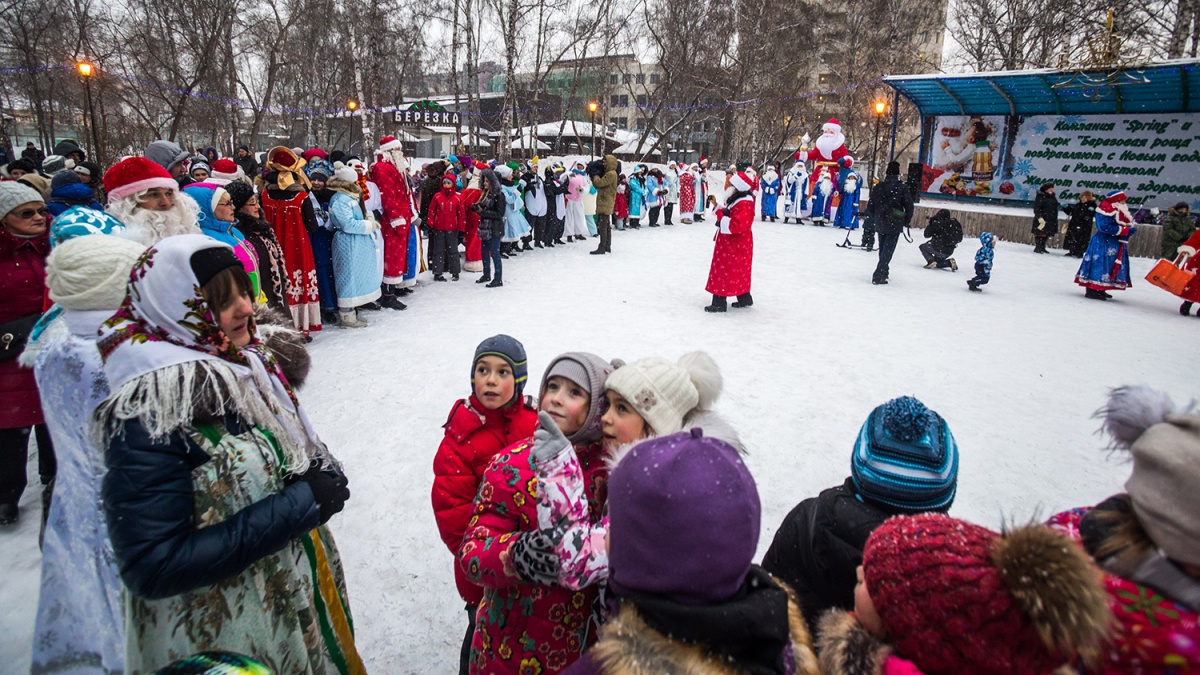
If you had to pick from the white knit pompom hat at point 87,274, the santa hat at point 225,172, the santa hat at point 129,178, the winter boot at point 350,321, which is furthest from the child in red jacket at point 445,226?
the white knit pompom hat at point 87,274

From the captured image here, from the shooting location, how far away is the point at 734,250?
7.41 meters

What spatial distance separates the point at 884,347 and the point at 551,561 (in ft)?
19.0

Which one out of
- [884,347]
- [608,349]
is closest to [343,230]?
[608,349]

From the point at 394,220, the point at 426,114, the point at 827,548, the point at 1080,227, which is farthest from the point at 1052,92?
the point at 426,114

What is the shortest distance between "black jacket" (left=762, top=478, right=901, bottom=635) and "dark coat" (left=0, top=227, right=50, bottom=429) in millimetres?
3429

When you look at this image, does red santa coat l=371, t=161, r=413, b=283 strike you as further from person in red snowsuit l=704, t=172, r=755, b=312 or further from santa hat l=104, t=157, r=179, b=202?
santa hat l=104, t=157, r=179, b=202

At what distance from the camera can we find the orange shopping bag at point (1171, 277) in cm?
762

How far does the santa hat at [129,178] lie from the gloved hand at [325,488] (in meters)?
2.77

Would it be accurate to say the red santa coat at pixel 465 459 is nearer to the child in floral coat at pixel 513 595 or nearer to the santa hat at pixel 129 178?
the child in floral coat at pixel 513 595

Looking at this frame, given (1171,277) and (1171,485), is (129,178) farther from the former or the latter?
(1171,277)

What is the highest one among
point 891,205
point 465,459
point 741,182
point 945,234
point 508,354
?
point 741,182

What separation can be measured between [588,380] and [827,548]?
0.85 m

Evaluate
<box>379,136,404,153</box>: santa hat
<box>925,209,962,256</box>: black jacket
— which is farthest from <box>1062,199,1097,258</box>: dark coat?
<box>379,136,404,153</box>: santa hat

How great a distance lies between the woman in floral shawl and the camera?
1192 millimetres
